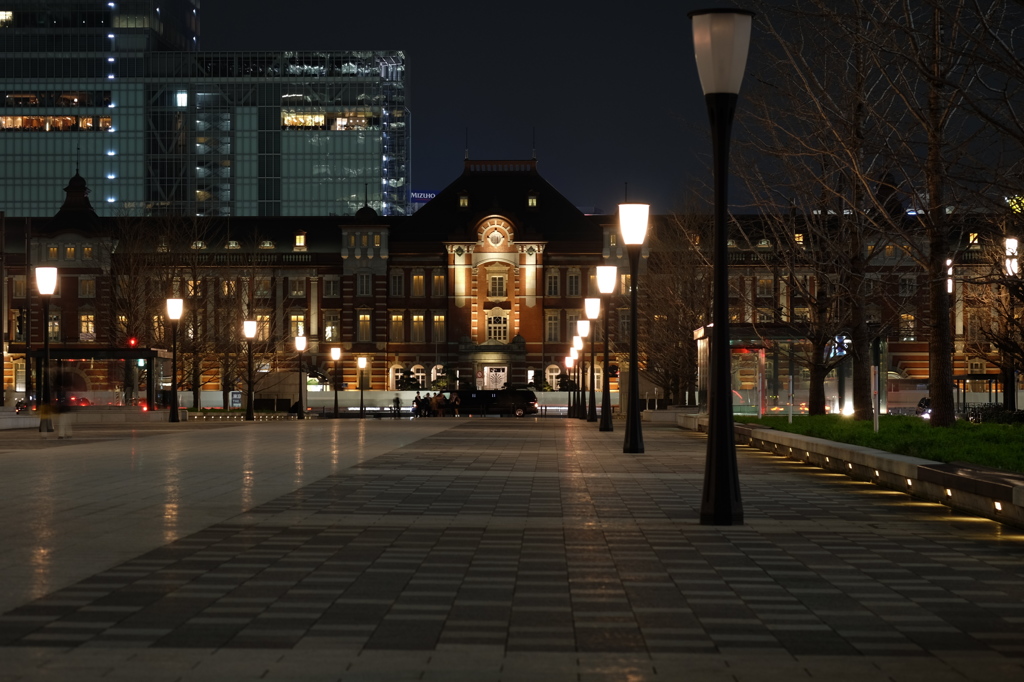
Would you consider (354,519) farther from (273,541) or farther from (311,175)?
(311,175)

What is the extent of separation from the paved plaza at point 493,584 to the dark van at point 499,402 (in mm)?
58828

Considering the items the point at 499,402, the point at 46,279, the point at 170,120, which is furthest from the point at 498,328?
the point at 46,279

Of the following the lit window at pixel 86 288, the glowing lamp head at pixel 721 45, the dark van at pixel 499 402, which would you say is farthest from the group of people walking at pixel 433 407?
the glowing lamp head at pixel 721 45

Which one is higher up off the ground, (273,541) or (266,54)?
(266,54)

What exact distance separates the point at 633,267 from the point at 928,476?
37.5 feet

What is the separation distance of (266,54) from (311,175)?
1434 cm

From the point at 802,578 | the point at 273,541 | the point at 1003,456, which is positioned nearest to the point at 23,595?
the point at 273,541

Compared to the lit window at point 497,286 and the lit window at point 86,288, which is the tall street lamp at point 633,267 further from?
the lit window at point 86,288

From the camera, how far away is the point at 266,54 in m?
150

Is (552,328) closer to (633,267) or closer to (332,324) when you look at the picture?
(332,324)

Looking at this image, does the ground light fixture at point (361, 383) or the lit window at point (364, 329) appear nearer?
A: the ground light fixture at point (361, 383)

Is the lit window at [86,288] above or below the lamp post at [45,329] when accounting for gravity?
above

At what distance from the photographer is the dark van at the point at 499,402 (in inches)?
3046

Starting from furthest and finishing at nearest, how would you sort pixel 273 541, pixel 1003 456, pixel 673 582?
pixel 1003 456
pixel 273 541
pixel 673 582
